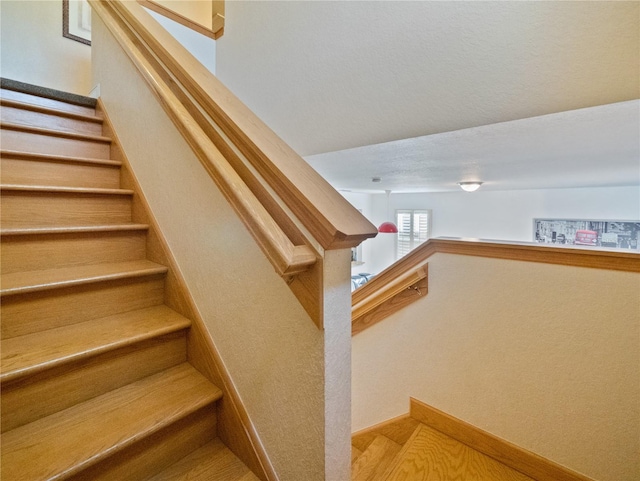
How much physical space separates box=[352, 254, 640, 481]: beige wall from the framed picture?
361 centimetres

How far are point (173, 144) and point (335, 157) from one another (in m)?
1.15

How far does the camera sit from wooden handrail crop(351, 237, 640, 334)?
1.12m

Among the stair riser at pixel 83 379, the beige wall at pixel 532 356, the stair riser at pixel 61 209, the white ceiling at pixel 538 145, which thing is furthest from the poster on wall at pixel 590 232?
the stair riser at pixel 61 209

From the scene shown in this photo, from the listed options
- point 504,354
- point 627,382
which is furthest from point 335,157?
point 627,382

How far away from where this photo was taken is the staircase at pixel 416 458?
1.25 metres

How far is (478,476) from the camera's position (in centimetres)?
126

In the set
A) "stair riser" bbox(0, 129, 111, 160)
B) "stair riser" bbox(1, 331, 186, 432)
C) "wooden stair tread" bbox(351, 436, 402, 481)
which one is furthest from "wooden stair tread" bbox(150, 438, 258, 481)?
"stair riser" bbox(0, 129, 111, 160)

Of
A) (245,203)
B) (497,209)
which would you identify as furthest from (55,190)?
(497,209)

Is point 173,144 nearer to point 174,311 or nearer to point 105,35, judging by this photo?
point 174,311

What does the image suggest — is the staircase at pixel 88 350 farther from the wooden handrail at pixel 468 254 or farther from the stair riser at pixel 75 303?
the wooden handrail at pixel 468 254

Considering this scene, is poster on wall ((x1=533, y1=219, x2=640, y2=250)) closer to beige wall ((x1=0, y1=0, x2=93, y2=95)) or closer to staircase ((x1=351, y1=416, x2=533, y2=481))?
staircase ((x1=351, y1=416, x2=533, y2=481))

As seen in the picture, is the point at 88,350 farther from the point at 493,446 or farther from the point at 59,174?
the point at 493,446

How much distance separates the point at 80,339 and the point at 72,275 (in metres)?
0.26

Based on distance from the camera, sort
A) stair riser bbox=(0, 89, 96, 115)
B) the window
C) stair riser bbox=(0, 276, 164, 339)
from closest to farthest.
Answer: stair riser bbox=(0, 276, 164, 339), stair riser bbox=(0, 89, 96, 115), the window
